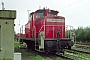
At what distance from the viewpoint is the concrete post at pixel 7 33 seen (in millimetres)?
10734

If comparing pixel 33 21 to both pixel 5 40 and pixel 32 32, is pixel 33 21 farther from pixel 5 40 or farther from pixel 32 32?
pixel 5 40

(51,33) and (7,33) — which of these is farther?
(51,33)

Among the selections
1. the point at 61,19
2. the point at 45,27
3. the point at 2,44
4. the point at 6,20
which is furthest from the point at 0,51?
the point at 61,19

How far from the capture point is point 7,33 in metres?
10.8

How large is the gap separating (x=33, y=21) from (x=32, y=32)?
0.97 metres

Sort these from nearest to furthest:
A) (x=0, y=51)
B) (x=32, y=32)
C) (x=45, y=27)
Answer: (x=0, y=51) → (x=45, y=27) → (x=32, y=32)

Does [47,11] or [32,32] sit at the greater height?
[47,11]

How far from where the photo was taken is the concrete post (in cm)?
1073

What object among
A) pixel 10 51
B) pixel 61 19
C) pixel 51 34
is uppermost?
pixel 61 19

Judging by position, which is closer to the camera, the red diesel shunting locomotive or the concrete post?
the concrete post

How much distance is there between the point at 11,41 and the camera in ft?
35.5

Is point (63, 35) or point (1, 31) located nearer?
point (1, 31)

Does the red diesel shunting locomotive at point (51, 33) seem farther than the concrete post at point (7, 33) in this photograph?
Yes

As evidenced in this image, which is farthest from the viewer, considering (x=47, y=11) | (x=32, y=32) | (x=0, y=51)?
(x=32, y=32)
